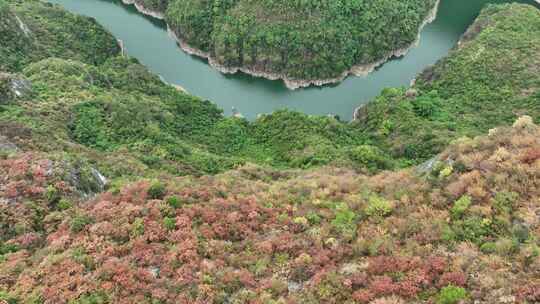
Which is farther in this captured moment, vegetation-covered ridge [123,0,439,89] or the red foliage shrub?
vegetation-covered ridge [123,0,439,89]

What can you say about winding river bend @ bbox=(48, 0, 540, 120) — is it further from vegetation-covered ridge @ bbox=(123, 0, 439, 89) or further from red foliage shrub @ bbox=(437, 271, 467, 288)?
red foliage shrub @ bbox=(437, 271, 467, 288)

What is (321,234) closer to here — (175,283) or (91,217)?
(175,283)

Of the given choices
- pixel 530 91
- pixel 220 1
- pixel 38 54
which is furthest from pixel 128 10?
pixel 530 91

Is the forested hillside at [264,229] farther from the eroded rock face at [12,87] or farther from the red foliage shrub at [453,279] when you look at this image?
the eroded rock face at [12,87]

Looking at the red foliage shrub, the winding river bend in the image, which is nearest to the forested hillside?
the red foliage shrub

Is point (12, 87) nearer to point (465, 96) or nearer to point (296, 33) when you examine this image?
point (296, 33)
